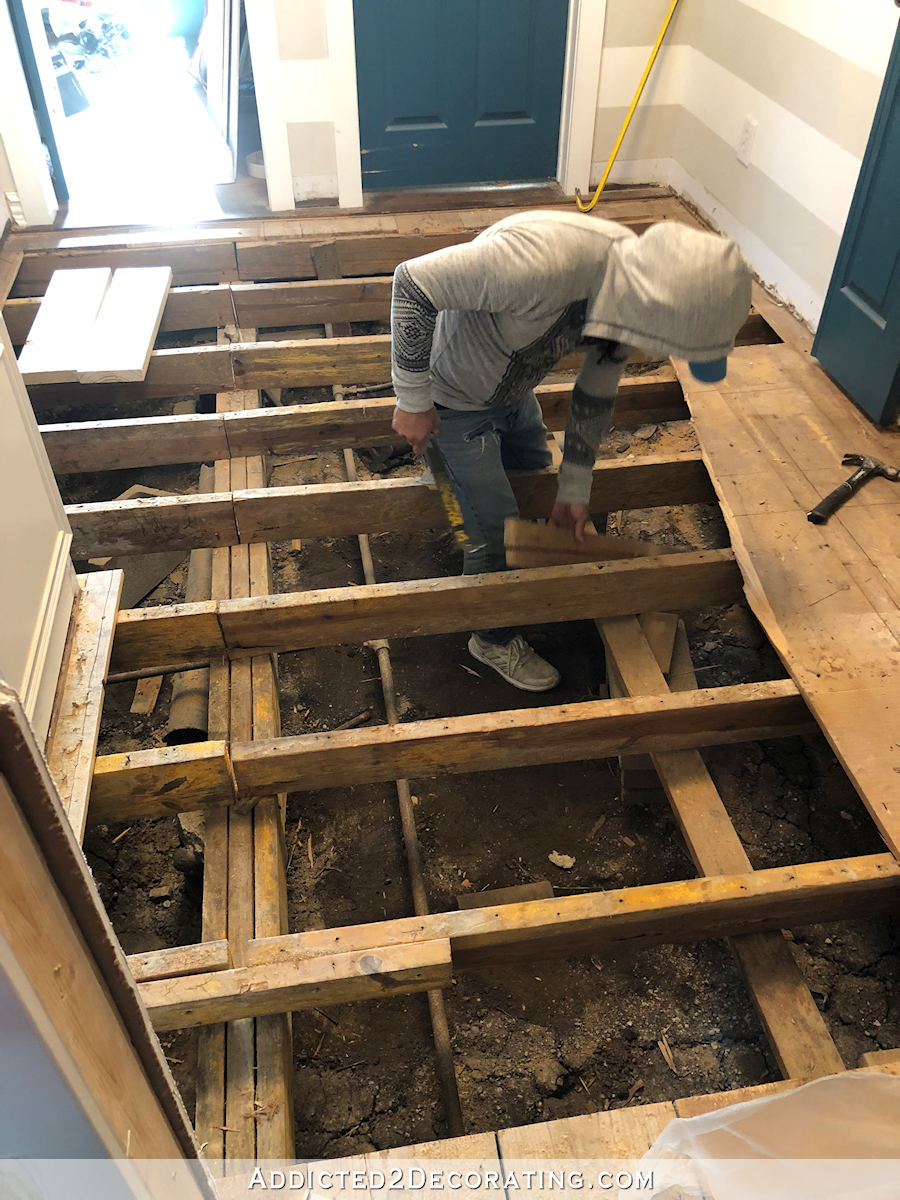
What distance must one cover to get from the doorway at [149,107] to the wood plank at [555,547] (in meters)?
3.10

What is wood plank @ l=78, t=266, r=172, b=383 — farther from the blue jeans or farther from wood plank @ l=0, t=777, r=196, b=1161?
wood plank @ l=0, t=777, r=196, b=1161

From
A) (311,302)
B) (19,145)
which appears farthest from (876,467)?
(19,145)

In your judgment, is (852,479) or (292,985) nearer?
(292,985)

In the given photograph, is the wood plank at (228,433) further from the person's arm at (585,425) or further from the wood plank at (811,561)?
the person's arm at (585,425)

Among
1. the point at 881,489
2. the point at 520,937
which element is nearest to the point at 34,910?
the point at 520,937

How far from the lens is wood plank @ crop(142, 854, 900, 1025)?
1.48m

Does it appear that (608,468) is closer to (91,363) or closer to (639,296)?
(639,296)

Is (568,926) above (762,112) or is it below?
below

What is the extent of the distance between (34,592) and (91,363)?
1.50 m

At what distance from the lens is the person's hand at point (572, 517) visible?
7.36ft

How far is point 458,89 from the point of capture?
439 centimetres

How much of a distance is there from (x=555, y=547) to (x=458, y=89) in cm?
322

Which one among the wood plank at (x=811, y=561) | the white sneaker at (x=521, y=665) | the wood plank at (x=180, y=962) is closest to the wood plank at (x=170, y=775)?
the wood plank at (x=180, y=962)

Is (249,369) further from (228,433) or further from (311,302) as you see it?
(311,302)
